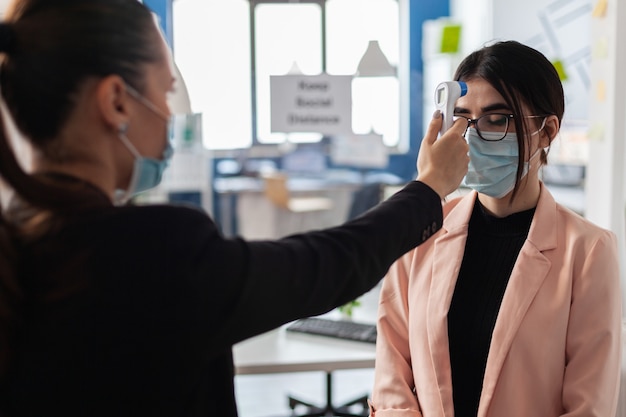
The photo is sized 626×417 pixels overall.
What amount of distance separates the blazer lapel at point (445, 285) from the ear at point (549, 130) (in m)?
0.22

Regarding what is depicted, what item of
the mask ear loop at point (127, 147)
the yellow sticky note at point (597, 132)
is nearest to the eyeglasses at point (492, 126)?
the mask ear loop at point (127, 147)

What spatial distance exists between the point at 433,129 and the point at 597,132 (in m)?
1.45

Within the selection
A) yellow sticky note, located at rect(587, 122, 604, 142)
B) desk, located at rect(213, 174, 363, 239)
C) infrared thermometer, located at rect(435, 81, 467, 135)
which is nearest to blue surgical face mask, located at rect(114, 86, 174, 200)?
infrared thermometer, located at rect(435, 81, 467, 135)

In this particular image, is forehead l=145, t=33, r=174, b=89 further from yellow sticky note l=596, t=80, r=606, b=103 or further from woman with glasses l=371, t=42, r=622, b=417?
yellow sticky note l=596, t=80, r=606, b=103

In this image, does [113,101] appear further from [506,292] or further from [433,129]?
[506,292]

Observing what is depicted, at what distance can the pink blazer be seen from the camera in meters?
1.42

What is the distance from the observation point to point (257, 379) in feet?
14.0

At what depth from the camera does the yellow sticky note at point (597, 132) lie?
2.44m

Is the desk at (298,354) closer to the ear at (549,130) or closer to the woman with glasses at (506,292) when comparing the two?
the woman with glasses at (506,292)

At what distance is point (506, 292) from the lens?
152 cm

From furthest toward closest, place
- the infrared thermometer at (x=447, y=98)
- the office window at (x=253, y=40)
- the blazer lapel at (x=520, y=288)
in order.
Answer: the office window at (x=253, y=40) < the blazer lapel at (x=520, y=288) < the infrared thermometer at (x=447, y=98)

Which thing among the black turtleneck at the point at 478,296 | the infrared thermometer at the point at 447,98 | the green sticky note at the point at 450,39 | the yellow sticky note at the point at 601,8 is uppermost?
the green sticky note at the point at 450,39

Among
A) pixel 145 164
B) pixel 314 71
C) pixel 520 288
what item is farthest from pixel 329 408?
pixel 314 71

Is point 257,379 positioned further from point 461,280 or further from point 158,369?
point 158,369
